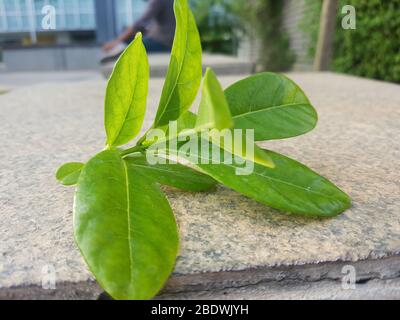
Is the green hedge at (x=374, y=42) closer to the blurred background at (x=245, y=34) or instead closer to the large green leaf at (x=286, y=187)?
the blurred background at (x=245, y=34)

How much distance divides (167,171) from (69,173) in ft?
0.42

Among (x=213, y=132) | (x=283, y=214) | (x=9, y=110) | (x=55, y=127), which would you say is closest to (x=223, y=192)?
(x=283, y=214)

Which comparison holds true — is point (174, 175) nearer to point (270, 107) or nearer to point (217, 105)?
point (270, 107)

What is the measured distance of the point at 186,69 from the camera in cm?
47

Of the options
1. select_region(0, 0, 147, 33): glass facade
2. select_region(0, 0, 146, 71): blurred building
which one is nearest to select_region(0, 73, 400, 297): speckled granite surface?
select_region(0, 0, 146, 71): blurred building

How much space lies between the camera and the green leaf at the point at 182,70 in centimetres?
44

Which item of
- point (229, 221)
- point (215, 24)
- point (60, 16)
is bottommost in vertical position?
point (229, 221)

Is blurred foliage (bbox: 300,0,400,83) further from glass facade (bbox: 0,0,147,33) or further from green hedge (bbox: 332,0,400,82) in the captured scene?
glass facade (bbox: 0,0,147,33)

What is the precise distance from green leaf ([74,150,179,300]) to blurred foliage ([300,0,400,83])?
3281mm

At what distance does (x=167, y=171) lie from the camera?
542 mm

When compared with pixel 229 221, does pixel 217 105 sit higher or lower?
higher

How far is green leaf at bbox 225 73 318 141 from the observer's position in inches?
18.6

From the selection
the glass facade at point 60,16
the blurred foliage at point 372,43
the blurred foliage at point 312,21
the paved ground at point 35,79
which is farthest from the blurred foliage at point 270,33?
the glass facade at point 60,16

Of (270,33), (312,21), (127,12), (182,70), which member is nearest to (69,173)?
(182,70)
